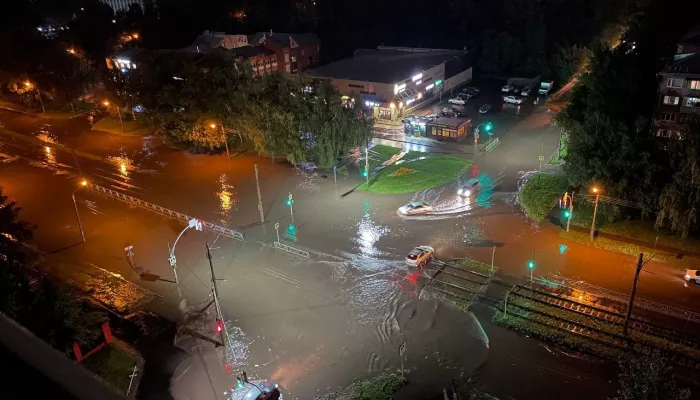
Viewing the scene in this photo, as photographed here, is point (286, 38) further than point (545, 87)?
Yes

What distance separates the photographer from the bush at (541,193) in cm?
4044

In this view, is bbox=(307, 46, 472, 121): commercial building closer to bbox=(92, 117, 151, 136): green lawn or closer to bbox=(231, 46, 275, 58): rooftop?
bbox=(231, 46, 275, 58): rooftop

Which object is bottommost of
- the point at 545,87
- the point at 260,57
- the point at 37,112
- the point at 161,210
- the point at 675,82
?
the point at 161,210

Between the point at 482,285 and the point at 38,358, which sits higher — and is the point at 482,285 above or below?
below

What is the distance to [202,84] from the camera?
56.0 meters

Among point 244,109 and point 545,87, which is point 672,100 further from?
point 244,109

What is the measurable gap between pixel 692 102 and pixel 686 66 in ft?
9.94

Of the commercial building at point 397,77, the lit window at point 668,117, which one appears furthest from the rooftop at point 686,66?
the commercial building at point 397,77

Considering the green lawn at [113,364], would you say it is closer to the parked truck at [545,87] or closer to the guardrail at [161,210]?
the guardrail at [161,210]

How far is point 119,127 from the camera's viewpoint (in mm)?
68188

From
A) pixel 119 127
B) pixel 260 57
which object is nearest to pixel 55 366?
pixel 119 127

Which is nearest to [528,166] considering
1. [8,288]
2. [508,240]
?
[508,240]

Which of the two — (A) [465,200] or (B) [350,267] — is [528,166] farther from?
(B) [350,267]

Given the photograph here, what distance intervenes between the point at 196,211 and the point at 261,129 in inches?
484
